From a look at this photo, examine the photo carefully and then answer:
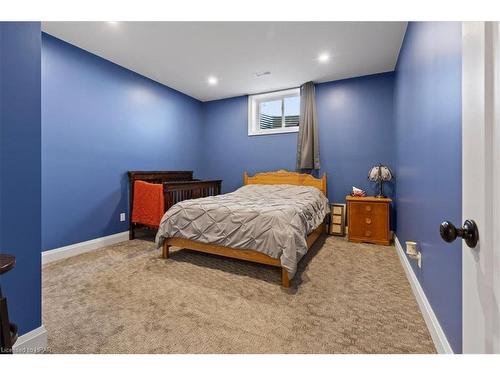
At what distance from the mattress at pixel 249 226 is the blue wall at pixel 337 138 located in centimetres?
136

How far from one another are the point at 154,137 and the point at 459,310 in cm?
388

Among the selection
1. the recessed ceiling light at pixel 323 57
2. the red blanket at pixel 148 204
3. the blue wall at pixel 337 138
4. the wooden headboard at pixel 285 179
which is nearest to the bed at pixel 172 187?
the red blanket at pixel 148 204

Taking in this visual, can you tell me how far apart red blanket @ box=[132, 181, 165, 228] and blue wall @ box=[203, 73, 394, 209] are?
1.73m

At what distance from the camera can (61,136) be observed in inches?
102

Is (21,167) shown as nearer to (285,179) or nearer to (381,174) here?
(285,179)

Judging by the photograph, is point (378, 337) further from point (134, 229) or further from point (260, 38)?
point (134, 229)

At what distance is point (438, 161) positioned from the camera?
4.12 feet

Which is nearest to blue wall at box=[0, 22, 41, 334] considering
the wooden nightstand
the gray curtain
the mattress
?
the mattress

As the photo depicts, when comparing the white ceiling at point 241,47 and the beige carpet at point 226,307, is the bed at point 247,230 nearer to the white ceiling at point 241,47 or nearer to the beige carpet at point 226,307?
the beige carpet at point 226,307

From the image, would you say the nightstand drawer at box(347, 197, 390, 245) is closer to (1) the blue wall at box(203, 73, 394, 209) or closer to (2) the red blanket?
(1) the blue wall at box(203, 73, 394, 209)

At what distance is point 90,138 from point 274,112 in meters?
2.94

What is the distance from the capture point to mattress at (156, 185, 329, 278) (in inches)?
75.8
